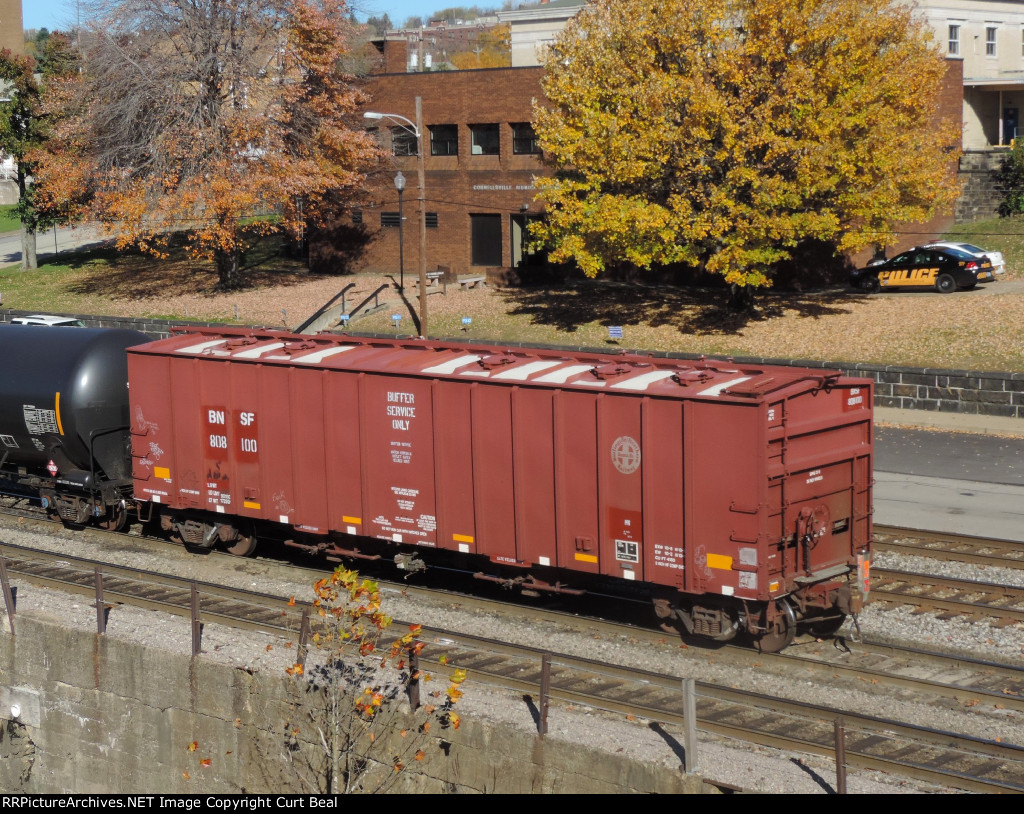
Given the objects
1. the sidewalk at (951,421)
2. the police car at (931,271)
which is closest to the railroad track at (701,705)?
the sidewalk at (951,421)

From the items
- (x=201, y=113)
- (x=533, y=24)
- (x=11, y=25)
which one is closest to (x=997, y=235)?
(x=533, y=24)

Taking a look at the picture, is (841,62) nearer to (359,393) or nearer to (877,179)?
(877,179)

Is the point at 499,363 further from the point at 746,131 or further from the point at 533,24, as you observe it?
the point at 533,24

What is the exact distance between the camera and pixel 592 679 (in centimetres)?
1352

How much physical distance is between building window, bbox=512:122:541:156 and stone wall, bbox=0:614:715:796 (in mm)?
37017

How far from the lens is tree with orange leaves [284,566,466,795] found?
1209cm

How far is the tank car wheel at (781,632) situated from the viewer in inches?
552

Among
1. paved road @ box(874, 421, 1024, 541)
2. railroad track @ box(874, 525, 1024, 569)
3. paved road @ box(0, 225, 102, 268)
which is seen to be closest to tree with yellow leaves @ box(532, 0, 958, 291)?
paved road @ box(874, 421, 1024, 541)

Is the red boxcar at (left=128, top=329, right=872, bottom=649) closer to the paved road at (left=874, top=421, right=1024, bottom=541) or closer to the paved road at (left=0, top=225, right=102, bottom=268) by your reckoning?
the paved road at (left=874, top=421, right=1024, bottom=541)

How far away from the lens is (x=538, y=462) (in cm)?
1520

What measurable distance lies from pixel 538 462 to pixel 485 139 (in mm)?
37195

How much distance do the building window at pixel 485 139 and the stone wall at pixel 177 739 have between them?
3777 centimetres
